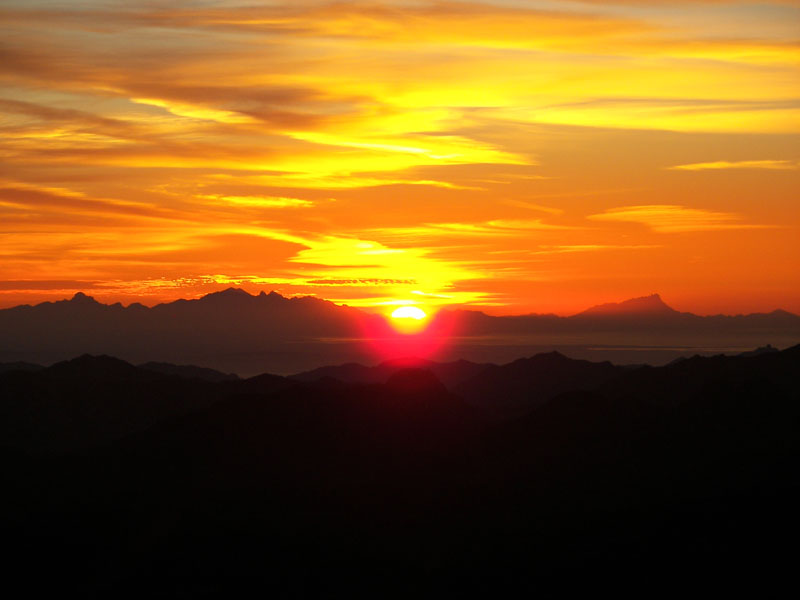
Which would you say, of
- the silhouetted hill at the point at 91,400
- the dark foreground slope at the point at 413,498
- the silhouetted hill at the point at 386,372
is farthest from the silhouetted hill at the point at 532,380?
the dark foreground slope at the point at 413,498

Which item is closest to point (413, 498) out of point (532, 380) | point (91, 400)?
point (91, 400)

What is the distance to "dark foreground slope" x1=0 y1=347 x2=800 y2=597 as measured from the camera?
2591 inches

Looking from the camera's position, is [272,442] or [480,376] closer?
[272,442]

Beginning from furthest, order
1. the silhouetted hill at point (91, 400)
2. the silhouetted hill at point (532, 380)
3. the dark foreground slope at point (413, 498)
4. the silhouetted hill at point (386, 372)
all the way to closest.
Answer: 1. the silhouetted hill at point (386, 372)
2. the silhouetted hill at point (532, 380)
3. the silhouetted hill at point (91, 400)
4. the dark foreground slope at point (413, 498)

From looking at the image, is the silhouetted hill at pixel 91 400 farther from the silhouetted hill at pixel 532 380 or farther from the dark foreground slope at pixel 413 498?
the silhouetted hill at pixel 532 380

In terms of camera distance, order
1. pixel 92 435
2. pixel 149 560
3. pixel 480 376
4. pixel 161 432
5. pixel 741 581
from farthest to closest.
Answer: pixel 480 376, pixel 92 435, pixel 161 432, pixel 149 560, pixel 741 581

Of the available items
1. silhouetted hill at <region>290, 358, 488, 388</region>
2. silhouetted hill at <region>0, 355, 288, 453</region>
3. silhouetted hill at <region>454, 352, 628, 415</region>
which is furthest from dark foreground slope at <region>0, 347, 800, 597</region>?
silhouetted hill at <region>290, 358, 488, 388</region>

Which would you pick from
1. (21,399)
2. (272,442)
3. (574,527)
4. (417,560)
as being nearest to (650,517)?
(574,527)

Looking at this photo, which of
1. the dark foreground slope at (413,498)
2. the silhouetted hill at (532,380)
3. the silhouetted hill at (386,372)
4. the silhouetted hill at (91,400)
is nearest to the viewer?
the dark foreground slope at (413,498)

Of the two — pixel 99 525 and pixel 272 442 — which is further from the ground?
pixel 272 442

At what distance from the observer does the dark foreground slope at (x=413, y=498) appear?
6581 centimetres

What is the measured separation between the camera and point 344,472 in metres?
79.9

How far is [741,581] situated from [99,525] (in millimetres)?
47130

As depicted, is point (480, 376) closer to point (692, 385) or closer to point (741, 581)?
point (692, 385)
